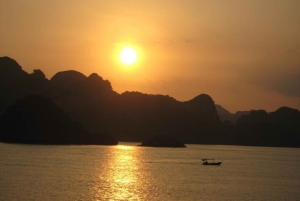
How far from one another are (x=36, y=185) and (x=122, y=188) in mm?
14924

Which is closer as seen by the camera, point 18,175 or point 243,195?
point 243,195

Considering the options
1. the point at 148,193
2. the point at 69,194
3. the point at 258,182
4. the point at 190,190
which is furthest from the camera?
the point at 258,182

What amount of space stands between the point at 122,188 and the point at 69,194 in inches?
504

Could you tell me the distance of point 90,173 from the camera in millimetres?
111500

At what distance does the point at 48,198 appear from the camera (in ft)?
230

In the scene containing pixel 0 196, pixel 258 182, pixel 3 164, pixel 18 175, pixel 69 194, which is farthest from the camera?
pixel 3 164

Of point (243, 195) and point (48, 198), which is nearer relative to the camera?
point (48, 198)

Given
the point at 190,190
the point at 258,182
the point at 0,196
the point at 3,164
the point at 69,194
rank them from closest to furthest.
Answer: the point at 0,196 < the point at 69,194 < the point at 190,190 < the point at 258,182 < the point at 3,164

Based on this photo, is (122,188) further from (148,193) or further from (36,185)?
(36,185)

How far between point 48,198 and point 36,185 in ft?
46.3

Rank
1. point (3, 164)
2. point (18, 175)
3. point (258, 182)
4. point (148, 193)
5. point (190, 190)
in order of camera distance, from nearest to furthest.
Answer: point (148, 193), point (190, 190), point (18, 175), point (258, 182), point (3, 164)

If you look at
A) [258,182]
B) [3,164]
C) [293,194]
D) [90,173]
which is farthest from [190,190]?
[3,164]

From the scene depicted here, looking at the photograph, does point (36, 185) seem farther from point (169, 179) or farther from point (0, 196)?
point (169, 179)

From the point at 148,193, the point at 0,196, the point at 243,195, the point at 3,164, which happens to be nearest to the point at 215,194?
the point at 243,195
